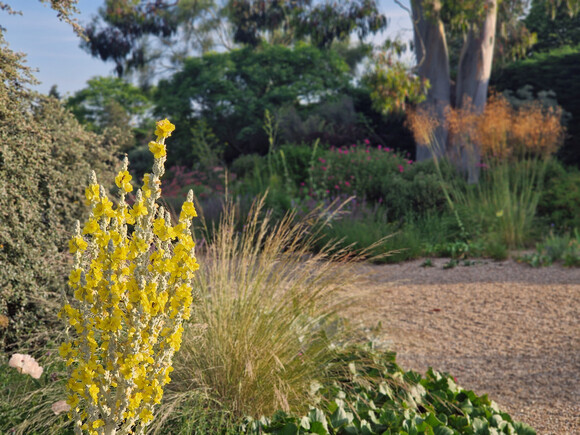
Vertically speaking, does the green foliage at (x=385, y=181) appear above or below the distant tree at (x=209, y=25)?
below

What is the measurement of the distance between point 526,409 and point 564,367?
720mm

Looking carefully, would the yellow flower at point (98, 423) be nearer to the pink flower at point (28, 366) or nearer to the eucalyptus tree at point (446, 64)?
the pink flower at point (28, 366)

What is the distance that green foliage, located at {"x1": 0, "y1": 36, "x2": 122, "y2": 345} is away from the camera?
11.0 feet

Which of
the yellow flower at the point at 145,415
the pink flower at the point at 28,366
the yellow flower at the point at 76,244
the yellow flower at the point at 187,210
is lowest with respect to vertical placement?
the pink flower at the point at 28,366

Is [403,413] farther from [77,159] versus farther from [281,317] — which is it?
[77,159]

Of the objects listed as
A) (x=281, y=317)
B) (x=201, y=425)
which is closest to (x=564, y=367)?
(x=281, y=317)

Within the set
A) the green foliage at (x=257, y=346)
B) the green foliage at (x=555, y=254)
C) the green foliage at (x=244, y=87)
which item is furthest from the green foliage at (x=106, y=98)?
the green foliage at (x=257, y=346)

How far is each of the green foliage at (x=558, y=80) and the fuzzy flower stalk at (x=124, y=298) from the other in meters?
12.4

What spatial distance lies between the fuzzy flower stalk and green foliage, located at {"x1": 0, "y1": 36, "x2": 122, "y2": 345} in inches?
66.9

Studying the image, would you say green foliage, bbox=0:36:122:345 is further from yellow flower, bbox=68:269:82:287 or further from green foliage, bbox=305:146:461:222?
green foliage, bbox=305:146:461:222

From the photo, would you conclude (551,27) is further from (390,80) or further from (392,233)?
(392,233)

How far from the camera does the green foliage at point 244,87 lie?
17.1 metres

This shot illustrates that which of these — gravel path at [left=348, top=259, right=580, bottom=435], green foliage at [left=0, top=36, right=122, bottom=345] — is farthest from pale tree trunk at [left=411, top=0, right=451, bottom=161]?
green foliage at [left=0, top=36, right=122, bottom=345]

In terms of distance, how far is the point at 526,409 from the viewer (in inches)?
125
